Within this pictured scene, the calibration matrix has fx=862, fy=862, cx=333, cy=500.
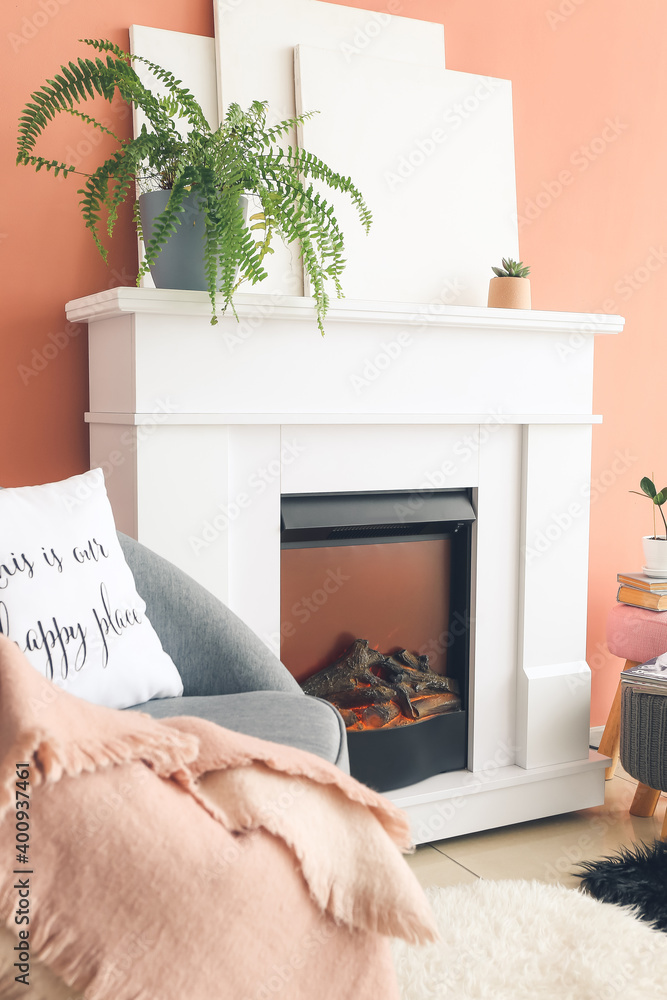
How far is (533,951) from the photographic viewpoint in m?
1.65

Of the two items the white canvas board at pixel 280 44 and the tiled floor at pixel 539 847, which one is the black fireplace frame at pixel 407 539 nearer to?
the tiled floor at pixel 539 847

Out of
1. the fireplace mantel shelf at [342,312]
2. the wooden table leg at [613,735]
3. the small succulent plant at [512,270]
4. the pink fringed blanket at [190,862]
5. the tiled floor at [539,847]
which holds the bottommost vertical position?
the tiled floor at [539,847]

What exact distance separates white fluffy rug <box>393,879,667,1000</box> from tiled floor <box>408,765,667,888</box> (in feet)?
0.48

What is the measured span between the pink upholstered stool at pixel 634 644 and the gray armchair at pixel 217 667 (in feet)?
4.10

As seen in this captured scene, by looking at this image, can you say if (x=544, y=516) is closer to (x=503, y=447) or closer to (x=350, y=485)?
(x=503, y=447)

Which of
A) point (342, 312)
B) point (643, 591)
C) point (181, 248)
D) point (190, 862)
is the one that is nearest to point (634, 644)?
point (643, 591)

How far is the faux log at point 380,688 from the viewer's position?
2.11 meters

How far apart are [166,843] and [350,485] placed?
1.24 m

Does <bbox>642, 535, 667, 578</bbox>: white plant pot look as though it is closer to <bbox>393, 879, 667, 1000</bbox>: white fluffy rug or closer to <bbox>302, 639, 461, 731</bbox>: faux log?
<bbox>302, 639, 461, 731</bbox>: faux log

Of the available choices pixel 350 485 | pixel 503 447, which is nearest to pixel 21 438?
pixel 350 485

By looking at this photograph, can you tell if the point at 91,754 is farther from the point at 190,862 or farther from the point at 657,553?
the point at 657,553

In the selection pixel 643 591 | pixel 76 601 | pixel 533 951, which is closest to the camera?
pixel 76 601

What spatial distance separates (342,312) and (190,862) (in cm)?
132

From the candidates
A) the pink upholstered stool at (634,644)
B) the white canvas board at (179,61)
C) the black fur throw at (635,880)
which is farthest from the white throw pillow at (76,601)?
the pink upholstered stool at (634,644)
